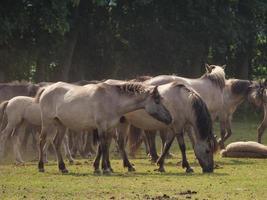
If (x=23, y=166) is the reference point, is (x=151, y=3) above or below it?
above

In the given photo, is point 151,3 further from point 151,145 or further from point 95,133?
point 95,133

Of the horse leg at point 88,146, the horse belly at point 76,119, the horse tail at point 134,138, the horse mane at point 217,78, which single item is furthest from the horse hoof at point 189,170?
the horse leg at point 88,146

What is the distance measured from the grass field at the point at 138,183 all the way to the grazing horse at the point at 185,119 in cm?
43

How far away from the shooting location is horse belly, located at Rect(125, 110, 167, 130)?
64.5 feet

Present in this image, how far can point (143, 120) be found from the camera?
1980cm

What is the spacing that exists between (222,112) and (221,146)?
44.0 inches

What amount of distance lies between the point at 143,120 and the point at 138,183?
4.18 m

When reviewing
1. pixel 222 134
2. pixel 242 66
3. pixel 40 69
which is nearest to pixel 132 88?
pixel 222 134

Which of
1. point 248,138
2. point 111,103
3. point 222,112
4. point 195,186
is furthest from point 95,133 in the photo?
point 248,138

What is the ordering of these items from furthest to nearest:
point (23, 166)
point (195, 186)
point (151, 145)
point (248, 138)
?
point (248, 138)
point (151, 145)
point (23, 166)
point (195, 186)

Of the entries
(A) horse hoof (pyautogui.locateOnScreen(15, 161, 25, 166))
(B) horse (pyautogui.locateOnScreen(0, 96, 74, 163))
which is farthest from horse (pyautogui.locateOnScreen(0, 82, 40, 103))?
(A) horse hoof (pyautogui.locateOnScreen(15, 161, 25, 166))

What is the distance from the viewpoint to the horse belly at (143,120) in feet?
64.5

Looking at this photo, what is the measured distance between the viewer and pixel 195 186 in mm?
15234

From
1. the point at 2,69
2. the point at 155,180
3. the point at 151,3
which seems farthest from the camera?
the point at 151,3
